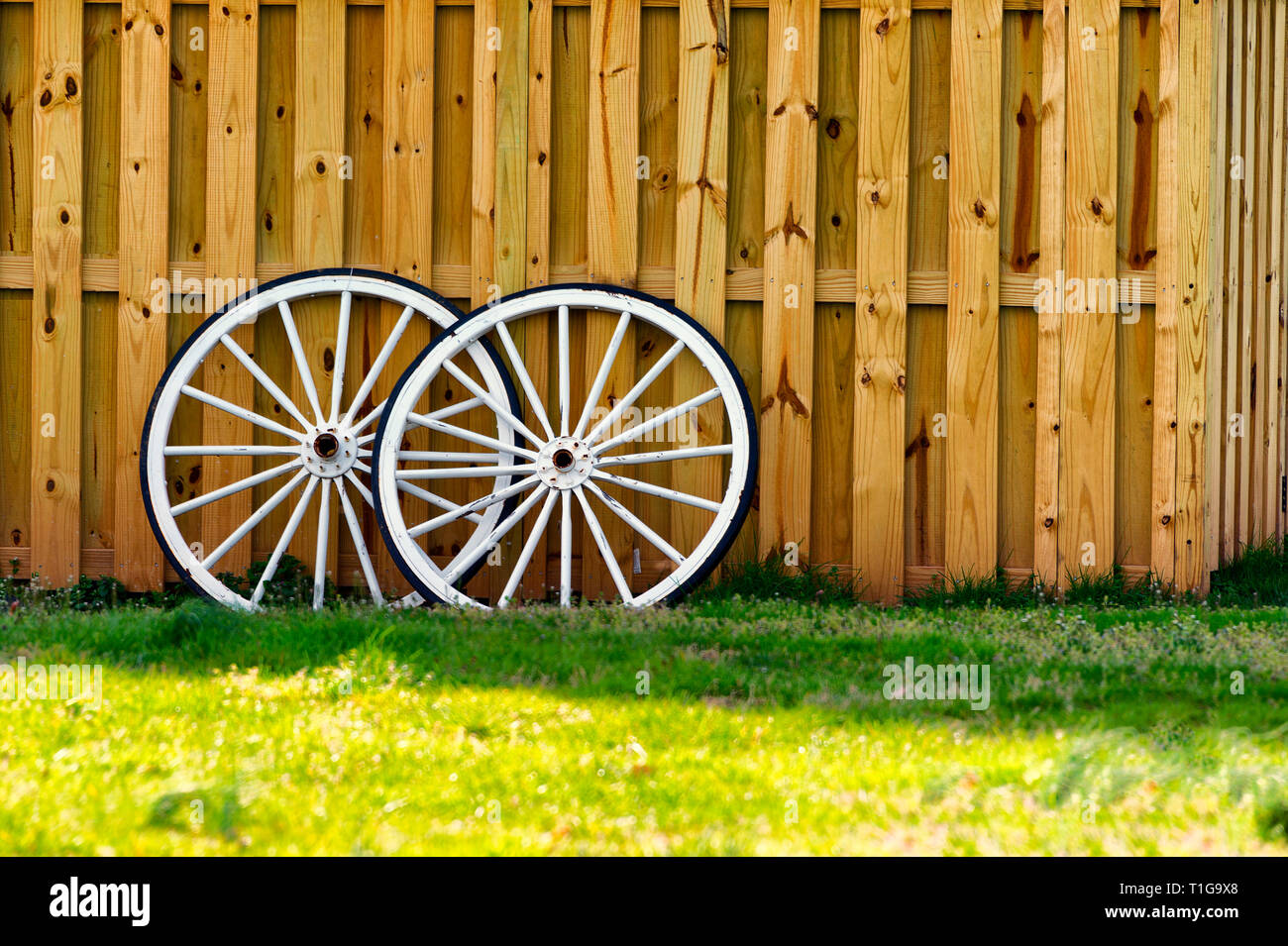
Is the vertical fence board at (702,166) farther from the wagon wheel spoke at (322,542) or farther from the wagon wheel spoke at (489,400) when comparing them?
the wagon wheel spoke at (322,542)

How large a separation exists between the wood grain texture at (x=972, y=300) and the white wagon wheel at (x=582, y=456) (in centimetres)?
97

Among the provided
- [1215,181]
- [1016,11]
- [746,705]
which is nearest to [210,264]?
[746,705]

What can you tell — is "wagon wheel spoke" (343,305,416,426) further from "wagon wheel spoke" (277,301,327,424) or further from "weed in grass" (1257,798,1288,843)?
"weed in grass" (1257,798,1288,843)

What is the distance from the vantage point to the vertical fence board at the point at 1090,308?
→ 5051 millimetres

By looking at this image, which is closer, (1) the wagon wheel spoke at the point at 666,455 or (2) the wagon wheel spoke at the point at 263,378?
(1) the wagon wheel spoke at the point at 666,455

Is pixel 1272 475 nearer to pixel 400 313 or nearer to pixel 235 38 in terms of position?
pixel 400 313

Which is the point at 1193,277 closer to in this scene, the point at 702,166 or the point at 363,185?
the point at 702,166

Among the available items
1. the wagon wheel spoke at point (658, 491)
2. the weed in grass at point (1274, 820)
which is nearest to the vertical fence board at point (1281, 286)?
the wagon wheel spoke at point (658, 491)

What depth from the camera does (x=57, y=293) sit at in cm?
528

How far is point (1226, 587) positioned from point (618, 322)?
292 centimetres

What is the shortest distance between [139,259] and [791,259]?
113 inches

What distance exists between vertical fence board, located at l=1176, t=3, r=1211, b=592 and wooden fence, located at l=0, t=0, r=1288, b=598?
17mm

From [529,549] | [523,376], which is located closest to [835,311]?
[523,376]

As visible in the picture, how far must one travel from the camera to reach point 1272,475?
6.07m
